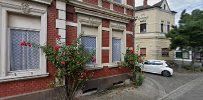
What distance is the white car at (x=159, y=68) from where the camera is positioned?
18938mm

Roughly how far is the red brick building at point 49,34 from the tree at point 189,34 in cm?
1244

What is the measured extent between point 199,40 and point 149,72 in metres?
7.24

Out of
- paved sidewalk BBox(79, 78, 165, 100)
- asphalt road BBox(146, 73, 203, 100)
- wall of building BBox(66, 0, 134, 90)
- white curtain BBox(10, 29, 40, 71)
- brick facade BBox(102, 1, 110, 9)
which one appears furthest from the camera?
brick facade BBox(102, 1, 110, 9)

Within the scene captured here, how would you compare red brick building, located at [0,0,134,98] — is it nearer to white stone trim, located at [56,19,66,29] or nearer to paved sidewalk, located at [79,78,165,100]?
white stone trim, located at [56,19,66,29]

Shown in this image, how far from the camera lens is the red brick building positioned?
7.09m

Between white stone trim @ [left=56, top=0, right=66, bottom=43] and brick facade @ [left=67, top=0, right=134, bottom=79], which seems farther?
brick facade @ [left=67, top=0, right=134, bottom=79]

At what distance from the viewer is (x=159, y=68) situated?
19.3 m

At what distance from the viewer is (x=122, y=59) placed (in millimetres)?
13258

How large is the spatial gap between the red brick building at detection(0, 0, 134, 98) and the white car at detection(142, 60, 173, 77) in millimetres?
7588

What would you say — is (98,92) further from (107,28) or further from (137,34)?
(137,34)

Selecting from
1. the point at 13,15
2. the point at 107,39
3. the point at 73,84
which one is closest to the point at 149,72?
the point at 107,39

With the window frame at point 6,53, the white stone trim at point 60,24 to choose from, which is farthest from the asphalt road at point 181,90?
the window frame at point 6,53

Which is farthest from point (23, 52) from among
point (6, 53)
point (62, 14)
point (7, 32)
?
point (62, 14)

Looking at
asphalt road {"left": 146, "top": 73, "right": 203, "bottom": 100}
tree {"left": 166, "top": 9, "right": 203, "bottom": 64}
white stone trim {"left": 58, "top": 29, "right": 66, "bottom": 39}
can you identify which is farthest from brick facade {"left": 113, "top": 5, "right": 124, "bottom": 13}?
tree {"left": 166, "top": 9, "right": 203, "bottom": 64}
